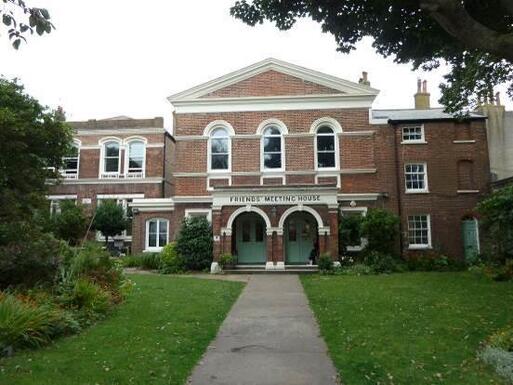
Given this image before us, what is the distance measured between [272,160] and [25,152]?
1358 centimetres

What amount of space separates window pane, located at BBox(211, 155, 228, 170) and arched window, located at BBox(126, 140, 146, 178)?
8152 millimetres

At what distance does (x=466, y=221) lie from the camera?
26.0 m

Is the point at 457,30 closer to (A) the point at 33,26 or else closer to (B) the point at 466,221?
(A) the point at 33,26

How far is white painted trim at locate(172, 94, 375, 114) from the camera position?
2566 cm

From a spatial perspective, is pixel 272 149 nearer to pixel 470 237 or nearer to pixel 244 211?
pixel 244 211

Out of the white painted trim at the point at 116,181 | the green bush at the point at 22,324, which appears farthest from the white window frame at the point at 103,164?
the green bush at the point at 22,324

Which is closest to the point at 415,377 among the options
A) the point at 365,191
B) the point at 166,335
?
the point at 166,335

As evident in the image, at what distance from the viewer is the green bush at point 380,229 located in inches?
882

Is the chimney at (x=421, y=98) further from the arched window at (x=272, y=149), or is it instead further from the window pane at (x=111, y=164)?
the window pane at (x=111, y=164)

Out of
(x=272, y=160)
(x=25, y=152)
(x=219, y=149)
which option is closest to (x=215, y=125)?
(x=219, y=149)

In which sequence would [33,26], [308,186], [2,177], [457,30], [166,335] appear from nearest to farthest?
1. [33,26]
2. [457,30]
3. [166,335]
4. [2,177]
5. [308,186]

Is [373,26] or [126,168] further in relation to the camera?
[126,168]

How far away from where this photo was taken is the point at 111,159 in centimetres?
3288

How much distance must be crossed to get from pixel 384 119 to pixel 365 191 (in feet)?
14.2
